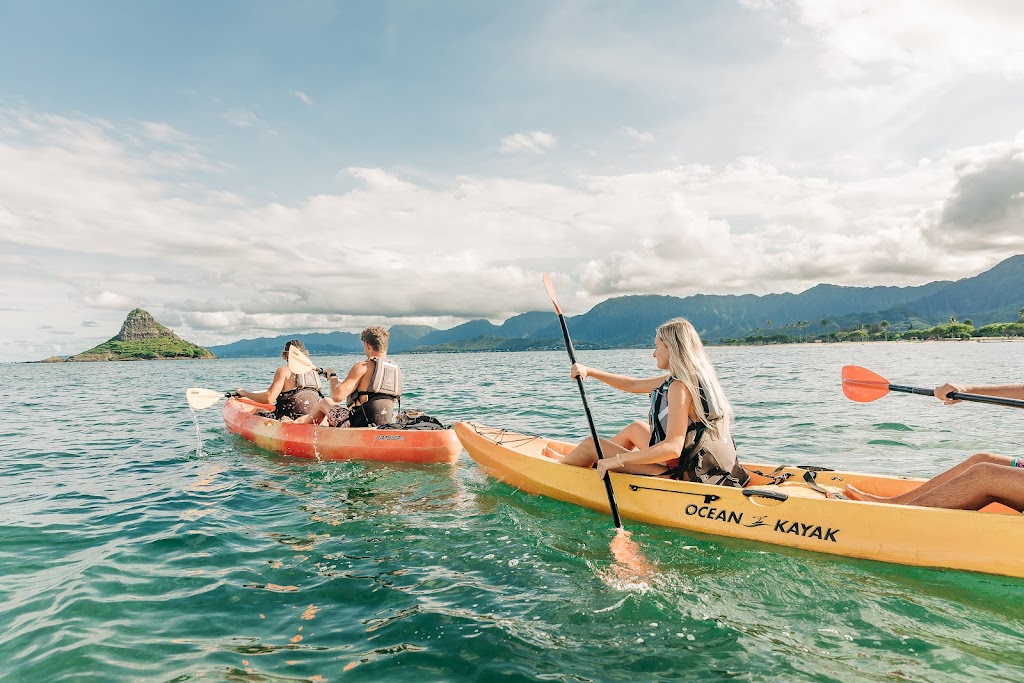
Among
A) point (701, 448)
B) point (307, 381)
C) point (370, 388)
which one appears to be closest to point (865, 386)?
point (701, 448)

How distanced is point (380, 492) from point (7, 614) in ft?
14.4

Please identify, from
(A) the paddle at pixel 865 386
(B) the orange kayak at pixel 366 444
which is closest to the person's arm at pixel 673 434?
(A) the paddle at pixel 865 386

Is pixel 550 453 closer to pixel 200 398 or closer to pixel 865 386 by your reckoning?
pixel 865 386

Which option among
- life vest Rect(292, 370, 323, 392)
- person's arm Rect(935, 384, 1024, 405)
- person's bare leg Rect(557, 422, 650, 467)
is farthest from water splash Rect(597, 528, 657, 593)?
life vest Rect(292, 370, 323, 392)

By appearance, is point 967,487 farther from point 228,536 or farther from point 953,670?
point 228,536

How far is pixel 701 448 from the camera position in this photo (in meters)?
6.25

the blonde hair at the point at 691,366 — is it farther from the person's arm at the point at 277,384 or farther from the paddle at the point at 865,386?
the person's arm at the point at 277,384

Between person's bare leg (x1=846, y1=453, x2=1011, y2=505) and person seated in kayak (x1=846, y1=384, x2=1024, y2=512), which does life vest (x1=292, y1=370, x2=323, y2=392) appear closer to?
person's bare leg (x1=846, y1=453, x2=1011, y2=505)

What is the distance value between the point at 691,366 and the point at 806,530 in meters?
2.02

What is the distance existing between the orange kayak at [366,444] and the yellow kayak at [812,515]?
8.85ft

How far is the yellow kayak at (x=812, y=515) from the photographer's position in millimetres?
5078

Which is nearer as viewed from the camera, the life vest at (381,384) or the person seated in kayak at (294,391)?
the life vest at (381,384)

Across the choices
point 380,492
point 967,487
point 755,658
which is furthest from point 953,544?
point 380,492

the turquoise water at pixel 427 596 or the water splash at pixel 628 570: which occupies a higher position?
the turquoise water at pixel 427 596
